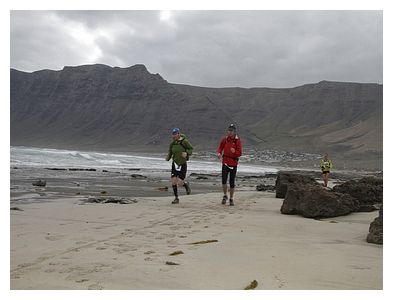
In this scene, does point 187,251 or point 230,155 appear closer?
point 187,251

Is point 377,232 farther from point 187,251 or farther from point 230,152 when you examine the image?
point 230,152

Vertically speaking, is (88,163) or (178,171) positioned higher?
(178,171)

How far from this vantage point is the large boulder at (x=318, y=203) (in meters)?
7.36

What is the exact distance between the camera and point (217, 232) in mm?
5586

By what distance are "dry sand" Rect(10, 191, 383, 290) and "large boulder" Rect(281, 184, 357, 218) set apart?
26 cm

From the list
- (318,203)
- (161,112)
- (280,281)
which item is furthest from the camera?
(161,112)

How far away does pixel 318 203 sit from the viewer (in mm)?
7398

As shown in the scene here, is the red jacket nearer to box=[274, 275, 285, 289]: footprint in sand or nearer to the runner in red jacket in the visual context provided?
the runner in red jacket

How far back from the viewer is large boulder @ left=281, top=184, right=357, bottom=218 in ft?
24.1

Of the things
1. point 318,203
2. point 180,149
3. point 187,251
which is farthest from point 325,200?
point 187,251

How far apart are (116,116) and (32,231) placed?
5372 inches

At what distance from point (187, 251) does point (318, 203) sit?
3714 millimetres

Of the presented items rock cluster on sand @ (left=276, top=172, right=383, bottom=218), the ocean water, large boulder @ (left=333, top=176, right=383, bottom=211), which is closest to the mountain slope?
the ocean water

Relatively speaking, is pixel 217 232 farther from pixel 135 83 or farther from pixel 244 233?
pixel 135 83
